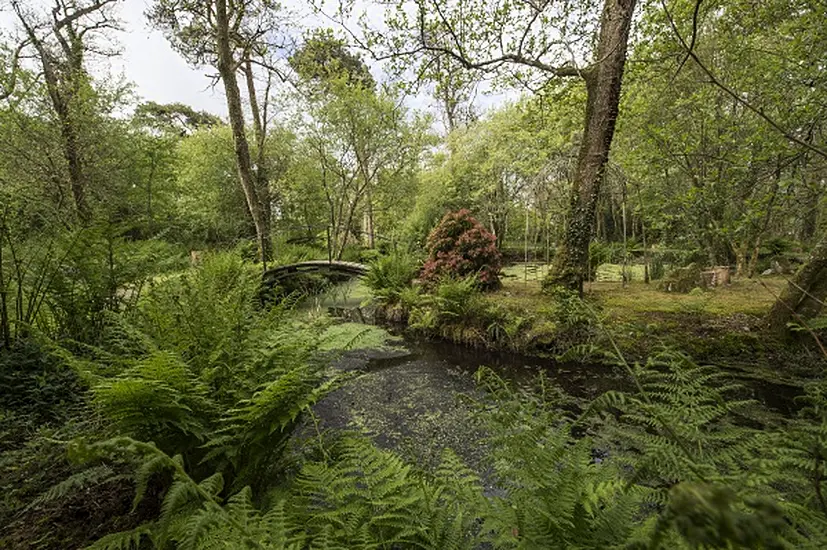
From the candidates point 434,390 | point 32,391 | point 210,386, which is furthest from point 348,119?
point 210,386

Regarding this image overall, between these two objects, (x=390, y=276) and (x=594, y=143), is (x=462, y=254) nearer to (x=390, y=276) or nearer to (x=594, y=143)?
(x=390, y=276)

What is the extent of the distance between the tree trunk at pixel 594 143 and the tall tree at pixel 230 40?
6.15 m

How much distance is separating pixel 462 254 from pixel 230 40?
8.20 meters

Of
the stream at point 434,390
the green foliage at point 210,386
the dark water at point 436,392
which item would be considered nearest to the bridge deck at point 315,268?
the stream at point 434,390

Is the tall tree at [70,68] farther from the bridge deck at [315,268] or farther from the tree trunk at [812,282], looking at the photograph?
the tree trunk at [812,282]

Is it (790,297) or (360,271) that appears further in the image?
(360,271)

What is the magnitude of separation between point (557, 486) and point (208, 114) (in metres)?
27.9

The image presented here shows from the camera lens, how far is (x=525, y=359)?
5.10 metres

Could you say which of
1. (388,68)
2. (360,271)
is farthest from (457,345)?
(388,68)

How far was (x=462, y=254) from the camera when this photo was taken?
737 centimetres

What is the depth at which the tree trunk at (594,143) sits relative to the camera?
5.02m

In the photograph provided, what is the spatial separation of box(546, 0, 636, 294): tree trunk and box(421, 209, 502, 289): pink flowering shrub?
1363 mm

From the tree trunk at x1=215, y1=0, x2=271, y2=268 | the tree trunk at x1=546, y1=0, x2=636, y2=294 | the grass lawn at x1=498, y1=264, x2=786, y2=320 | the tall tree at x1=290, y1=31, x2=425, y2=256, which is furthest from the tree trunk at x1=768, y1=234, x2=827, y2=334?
the tree trunk at x1=215, y1=0, x2=271, y2=268

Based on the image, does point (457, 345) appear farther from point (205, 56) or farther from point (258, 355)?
point (205, 56)
